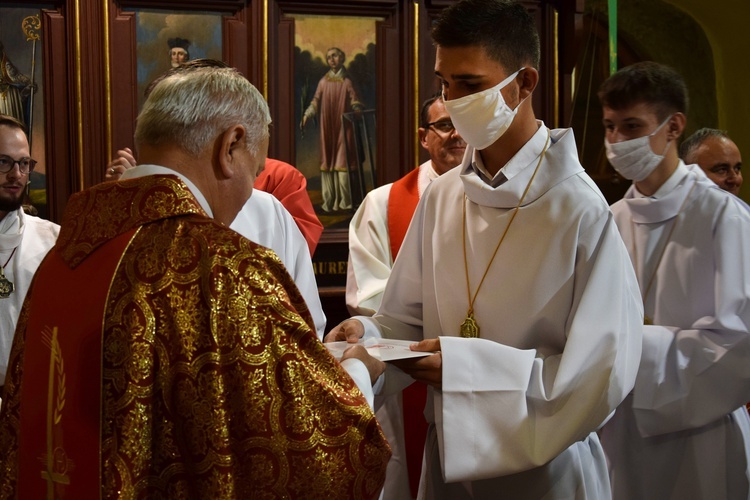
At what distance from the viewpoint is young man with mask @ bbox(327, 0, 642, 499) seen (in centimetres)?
225

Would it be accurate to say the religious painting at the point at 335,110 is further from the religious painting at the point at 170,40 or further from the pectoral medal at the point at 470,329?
the pectoral medal at the point at 470,329

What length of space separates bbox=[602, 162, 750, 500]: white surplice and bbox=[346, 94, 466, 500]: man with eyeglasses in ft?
3.16

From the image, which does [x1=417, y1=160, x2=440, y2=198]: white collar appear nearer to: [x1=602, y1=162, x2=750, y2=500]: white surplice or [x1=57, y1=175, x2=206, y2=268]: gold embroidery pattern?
[x1=602, y1=162, x2=750, y2=500]: white surplice

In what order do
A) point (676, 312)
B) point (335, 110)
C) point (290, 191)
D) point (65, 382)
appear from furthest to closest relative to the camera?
point (335, 110) < point (290, 191) < point (676, 312) < point (65, 382)

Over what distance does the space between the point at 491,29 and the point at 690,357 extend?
1471mm

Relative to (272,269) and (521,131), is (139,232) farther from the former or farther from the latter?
(521,131)

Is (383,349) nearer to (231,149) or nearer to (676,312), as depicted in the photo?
(231,149)

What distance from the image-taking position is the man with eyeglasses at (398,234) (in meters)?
4.08

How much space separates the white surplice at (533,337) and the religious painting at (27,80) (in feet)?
14.0

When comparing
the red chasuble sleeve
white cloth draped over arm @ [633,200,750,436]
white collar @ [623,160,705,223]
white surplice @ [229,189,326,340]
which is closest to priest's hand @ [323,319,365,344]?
white cloth draped over arm @ [633,200,750,436]

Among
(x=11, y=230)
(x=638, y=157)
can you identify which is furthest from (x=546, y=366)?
(x=11, y=230)

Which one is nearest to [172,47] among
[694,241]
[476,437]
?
[694,241]

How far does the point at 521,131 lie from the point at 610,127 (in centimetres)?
123

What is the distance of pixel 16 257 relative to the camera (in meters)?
4.18
